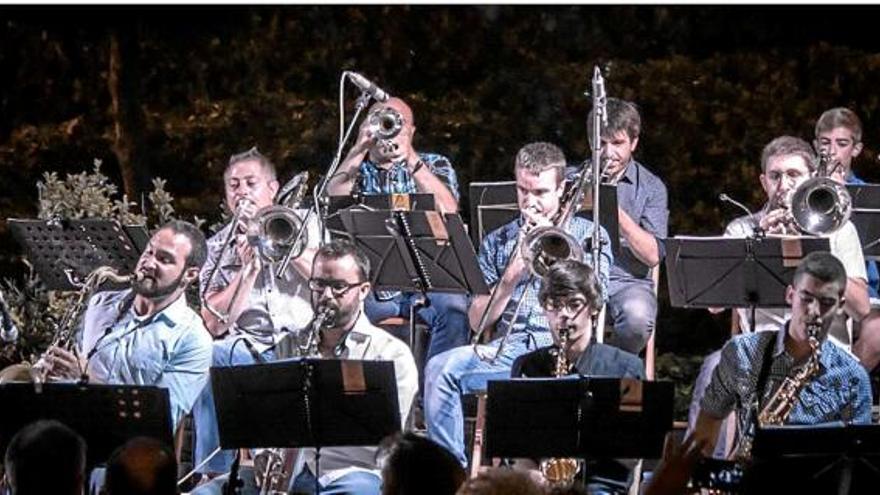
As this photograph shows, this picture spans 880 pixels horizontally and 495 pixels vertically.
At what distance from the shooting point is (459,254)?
28.4ft

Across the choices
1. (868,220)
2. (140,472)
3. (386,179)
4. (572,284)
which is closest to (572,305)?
(572,284)

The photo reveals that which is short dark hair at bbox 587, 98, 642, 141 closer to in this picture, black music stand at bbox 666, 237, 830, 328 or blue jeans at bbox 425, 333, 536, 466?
black music stand at bbox 666, 237, 830, 328

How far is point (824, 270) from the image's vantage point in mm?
7613

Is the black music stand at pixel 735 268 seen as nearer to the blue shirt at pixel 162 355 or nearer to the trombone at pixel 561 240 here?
the trombone at pixel 561 240

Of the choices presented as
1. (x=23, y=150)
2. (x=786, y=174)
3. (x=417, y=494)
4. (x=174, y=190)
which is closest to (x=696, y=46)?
(x=786, y=174)

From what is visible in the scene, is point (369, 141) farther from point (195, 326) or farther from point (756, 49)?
point (756, 49)

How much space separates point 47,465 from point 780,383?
3653 millimetres

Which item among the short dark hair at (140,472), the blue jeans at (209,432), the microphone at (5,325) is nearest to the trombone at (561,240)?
the blue jeans at (209,432)

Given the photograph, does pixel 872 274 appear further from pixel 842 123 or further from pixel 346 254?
pixel 346 254

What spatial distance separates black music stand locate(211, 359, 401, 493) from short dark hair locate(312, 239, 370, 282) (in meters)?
1.18

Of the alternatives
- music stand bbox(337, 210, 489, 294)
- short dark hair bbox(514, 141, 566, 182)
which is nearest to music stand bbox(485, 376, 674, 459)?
music stand bbox(337, 210, 489, 294)

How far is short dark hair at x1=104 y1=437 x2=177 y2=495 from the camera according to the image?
16.3 feet

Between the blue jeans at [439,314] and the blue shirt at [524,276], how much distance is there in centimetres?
43

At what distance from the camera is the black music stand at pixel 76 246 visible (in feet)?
28.6
